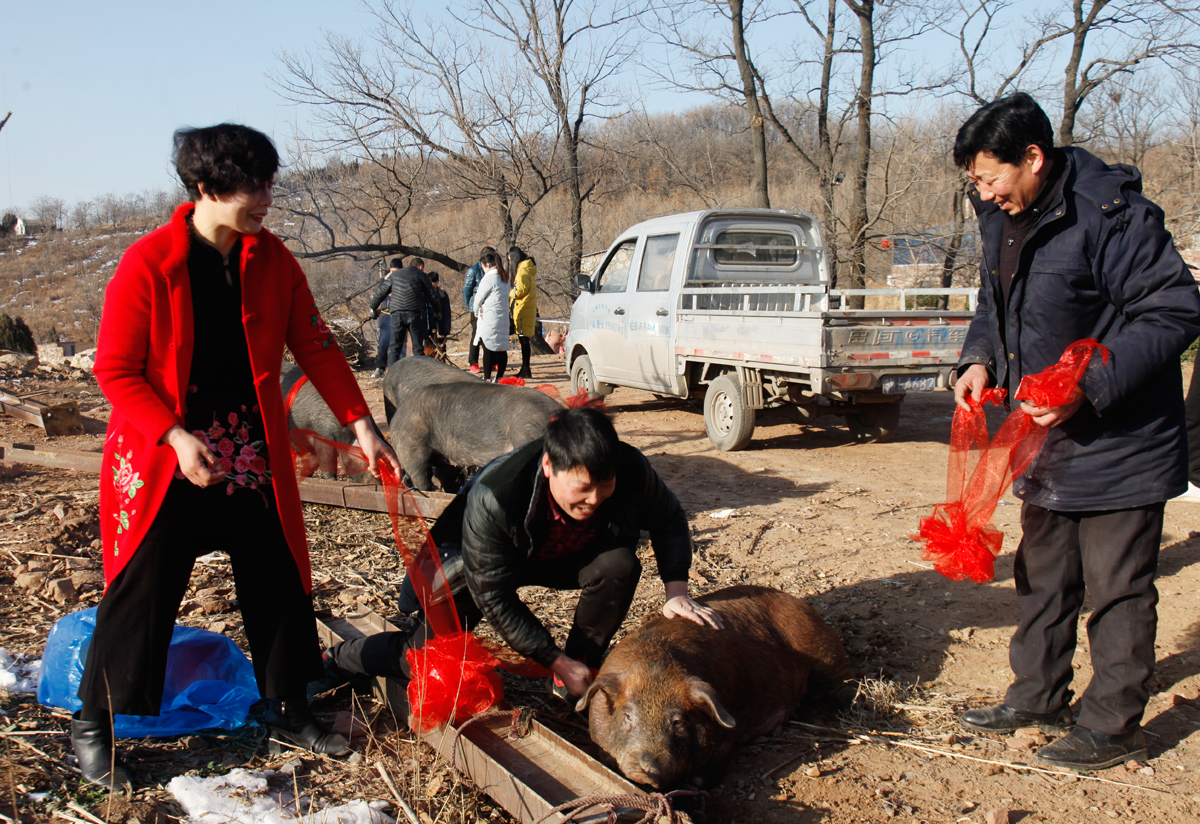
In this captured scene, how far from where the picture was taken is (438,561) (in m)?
3.01

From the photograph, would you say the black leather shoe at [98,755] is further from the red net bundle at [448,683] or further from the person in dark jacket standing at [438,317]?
the person in dark jacket standing at [438,317]

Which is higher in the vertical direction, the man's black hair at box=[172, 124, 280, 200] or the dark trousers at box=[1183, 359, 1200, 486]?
the man's black hair at box=[172, 124, 280, 200]

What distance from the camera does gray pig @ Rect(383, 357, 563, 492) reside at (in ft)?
18.3

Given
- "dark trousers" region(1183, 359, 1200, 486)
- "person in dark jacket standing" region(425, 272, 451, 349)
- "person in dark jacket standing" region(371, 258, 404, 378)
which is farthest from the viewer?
"person in dark jacket standing" region(371, 258, 404, 378)

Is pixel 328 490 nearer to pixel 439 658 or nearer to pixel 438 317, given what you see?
pixel 439 658

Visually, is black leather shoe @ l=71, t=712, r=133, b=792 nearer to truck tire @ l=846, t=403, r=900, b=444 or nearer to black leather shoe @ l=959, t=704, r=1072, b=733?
black leather shoe @ l=959, t=704, r=1072, b=733

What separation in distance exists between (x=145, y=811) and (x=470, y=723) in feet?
3.12

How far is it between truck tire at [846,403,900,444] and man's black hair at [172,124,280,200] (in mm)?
6805

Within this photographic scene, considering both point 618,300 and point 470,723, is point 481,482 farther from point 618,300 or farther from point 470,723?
point 618,300

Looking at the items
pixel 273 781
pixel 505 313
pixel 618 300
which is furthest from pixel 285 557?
pixel 505 313

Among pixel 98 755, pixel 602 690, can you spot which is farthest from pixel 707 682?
pixel 98 755

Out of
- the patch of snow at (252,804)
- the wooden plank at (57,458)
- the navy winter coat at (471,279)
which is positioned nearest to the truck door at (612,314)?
the navy winter coat at (471,279)

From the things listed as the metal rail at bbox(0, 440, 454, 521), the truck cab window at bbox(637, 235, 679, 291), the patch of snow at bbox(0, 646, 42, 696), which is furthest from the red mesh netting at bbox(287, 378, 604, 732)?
the truck cab window at bbox(637, 235, 679, 291)

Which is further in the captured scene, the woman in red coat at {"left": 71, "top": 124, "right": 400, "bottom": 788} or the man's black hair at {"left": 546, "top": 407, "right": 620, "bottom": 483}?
the man's black hair at {"left": 546, "top": 407, "right": 620, "bottom": 483}
